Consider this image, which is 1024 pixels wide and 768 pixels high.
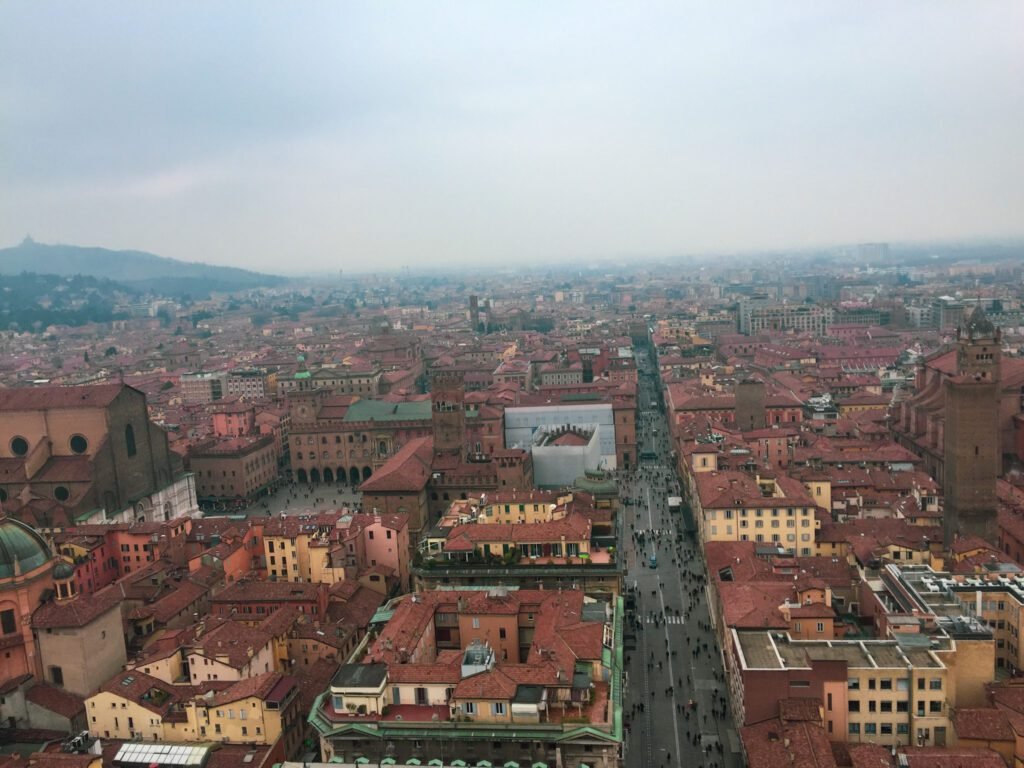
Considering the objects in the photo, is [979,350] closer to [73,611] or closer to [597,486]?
[597,486]

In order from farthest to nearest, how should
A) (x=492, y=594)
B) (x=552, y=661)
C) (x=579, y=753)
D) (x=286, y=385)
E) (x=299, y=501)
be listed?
(x=286, y=385) < (x=299, y=501) < (x=492, y=594) < (x=552, y=661) < (x=579, y=753)

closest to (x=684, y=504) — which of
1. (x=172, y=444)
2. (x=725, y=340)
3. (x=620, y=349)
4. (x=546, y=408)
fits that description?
(x=546, y=408)

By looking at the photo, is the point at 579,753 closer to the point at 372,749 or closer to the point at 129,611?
the point at 372,749

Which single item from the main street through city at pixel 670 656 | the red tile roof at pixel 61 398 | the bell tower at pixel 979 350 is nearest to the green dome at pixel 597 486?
the main street through city at pixel 670 656

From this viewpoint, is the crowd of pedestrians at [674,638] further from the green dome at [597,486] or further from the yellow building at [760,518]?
the green dome at [597,486]

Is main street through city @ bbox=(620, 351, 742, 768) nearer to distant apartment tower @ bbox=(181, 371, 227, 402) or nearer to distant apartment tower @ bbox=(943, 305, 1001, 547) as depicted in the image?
distant apartment tower @ bbox=(943, 305, 1001, 547)

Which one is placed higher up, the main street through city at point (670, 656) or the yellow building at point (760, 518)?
the yellow building at point (760, 518)

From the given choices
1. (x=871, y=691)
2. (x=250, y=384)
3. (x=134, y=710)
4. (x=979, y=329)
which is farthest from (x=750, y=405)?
(x=250, y=384)

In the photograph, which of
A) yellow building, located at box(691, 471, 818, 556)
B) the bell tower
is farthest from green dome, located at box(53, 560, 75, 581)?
the bell tower
